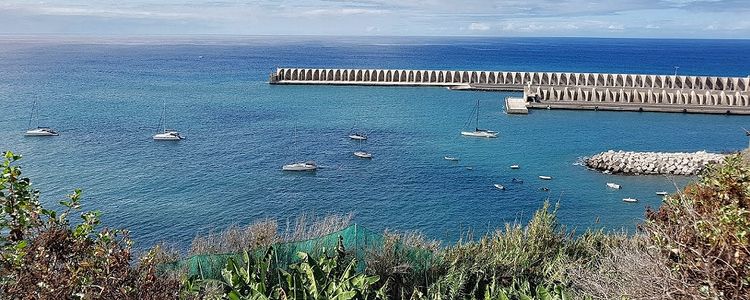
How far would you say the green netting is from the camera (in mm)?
12867

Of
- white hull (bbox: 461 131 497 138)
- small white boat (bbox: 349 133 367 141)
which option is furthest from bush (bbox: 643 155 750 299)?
white hull (bbox: 461 131 497 138)

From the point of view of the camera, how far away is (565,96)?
222 ft

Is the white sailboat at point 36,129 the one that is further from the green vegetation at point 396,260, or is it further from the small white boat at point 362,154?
the green vegetation at point 396,260

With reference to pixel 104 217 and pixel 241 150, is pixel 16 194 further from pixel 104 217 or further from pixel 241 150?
pixel 241 150

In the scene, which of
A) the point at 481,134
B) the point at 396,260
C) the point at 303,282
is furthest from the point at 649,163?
the point at 303,282

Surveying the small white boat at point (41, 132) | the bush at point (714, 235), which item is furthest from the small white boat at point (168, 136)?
the bush at point (714, 235)

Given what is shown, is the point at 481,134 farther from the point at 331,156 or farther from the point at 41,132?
the point at 41,132

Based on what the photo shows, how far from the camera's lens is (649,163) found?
39.1 m

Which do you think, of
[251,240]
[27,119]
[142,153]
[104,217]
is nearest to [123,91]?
[27,119]

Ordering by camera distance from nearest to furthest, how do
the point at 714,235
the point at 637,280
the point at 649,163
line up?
the point at 714,235, the point at 637,280, the point at 649,163

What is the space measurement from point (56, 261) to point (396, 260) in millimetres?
7990

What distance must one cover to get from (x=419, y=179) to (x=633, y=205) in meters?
11.7

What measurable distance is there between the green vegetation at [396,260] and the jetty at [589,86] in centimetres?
5312

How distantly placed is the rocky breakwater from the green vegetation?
942 inches
